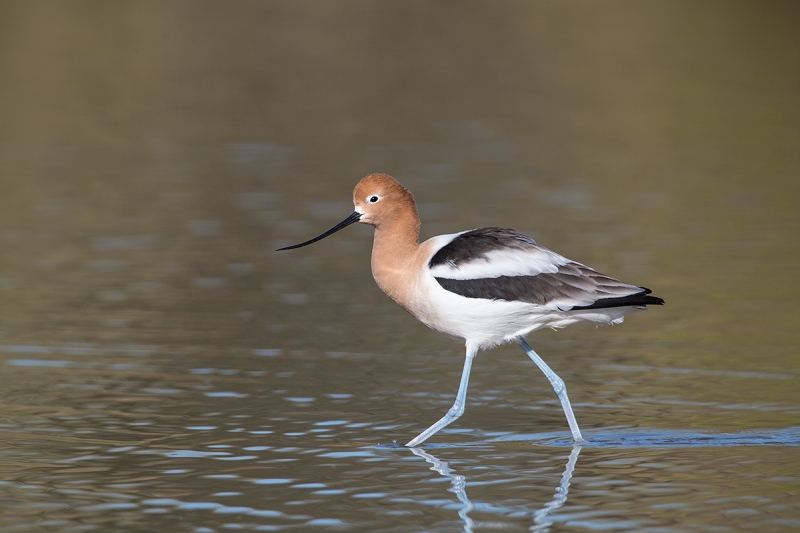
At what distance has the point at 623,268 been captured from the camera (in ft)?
43.3

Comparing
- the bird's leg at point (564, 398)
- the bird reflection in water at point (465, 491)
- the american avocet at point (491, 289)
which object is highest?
the american avocet at point (491, 289)

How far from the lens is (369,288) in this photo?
1334cm

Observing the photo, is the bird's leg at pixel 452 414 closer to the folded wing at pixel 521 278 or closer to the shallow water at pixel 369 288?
the shallow water at pixel 369 288

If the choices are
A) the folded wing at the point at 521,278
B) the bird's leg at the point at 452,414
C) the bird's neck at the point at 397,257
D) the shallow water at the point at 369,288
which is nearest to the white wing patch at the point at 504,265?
the folded wing at the point at 521,278

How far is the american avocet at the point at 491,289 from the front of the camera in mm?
8156

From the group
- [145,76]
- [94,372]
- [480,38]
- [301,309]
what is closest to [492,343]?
[94,372]

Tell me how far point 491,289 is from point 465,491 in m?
1.45

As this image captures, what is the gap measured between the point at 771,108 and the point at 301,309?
47.2 ft

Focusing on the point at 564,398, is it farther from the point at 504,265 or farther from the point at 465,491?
the point at 465,491

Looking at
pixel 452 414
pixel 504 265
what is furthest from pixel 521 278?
pixel 452 414

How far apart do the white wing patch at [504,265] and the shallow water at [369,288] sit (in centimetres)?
110

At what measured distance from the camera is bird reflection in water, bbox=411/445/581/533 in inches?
264

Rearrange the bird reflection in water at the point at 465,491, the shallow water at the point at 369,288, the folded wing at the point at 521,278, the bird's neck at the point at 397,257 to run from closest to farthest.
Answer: the bird reflection in water at the point at 465,491, the shallow water at the point at 369,288, the folded wing at the point at 521,278, the bird's neck at the point at 397,257

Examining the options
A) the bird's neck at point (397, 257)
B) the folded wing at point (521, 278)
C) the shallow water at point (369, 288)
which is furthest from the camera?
the bird's neck at point (397, 257)
